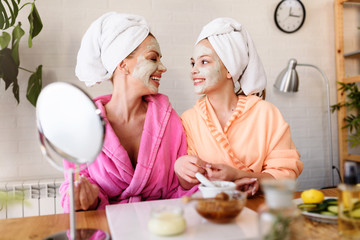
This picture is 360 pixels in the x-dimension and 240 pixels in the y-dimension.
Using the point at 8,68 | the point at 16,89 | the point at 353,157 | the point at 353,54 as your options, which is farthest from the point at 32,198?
the point at 353,54

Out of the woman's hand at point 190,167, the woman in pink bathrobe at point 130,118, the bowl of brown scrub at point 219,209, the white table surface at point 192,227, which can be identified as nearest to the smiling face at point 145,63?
the woman in pink bathrobe at point 130,118

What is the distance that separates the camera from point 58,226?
112cm

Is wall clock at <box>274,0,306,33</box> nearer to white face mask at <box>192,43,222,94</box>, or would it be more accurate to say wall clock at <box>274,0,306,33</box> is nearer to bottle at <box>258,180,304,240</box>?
white face mask at <box>192,43,222,94</box>

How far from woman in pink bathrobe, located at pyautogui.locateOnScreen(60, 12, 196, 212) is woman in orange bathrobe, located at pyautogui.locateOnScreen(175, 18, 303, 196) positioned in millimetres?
127

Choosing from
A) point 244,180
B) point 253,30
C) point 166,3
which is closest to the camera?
point 244,180

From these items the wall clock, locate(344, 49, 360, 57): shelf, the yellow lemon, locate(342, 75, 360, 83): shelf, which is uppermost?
the wall clock

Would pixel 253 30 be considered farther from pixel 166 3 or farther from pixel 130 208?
pixel 130 208

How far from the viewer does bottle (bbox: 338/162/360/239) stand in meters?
0.81

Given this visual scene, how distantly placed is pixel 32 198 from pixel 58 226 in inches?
62.8

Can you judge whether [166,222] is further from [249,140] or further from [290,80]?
[290,80]

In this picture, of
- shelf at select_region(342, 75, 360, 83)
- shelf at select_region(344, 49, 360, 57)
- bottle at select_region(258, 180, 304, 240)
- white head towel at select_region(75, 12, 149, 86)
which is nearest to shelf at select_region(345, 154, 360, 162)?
shelf at select_region(342, 75, 360, 83)

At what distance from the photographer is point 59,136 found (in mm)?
899

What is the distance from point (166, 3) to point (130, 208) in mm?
2154

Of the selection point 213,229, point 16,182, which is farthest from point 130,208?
point 16,182
